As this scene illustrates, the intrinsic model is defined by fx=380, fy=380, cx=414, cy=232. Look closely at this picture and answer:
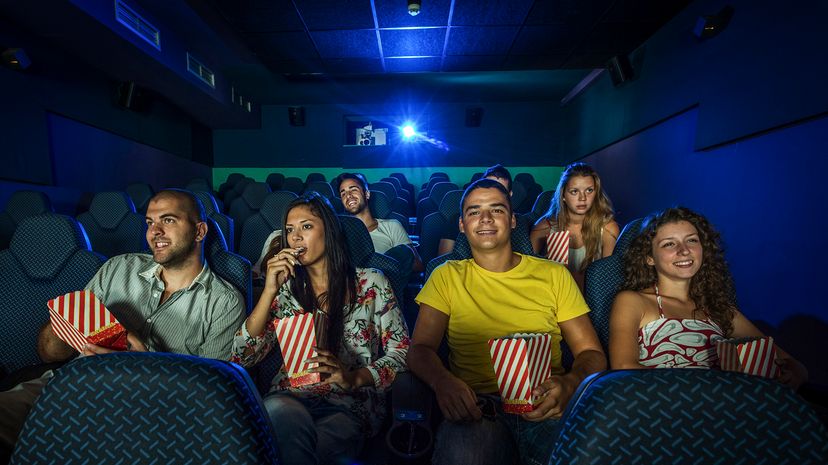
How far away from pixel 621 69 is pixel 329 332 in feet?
20.5

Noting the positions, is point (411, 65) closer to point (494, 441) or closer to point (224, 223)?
point (224, 223)

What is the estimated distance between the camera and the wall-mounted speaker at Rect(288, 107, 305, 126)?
10.1 metres

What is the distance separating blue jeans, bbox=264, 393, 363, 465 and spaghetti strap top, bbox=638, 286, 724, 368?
1151 millimetres

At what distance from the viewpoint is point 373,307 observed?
163 centimetres

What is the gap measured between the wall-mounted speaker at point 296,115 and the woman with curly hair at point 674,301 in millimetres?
9891

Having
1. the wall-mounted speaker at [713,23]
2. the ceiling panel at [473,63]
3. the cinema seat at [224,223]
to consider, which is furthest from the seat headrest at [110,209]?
the wall-mounted speaker at [713,23]

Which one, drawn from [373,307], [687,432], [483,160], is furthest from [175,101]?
[687,432]

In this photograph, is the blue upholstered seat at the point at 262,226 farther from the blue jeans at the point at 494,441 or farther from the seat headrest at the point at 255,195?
the blue jeans at the point at 494,441

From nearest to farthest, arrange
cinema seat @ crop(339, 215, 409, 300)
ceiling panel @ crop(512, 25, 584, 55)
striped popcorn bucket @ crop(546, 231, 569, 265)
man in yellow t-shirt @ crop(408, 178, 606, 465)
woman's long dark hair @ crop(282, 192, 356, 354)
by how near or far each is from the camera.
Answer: man in yellow t-shirt @ crop(408, 178, 606, 465), woman's long dark hair @ crop(282, 192, 356, 354), cinema seat @ crop(339, 215, 409, 300), striped popcorn bucket @ crop(546, 231, 569, 265), ceiling panel @ crop(512, 25, 584, 55)

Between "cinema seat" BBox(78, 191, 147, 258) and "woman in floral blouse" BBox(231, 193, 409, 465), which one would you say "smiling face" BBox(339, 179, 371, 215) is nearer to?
A: "woman in floral blouse" BBox(231, 193, 409, 465)

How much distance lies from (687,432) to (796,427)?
152mm

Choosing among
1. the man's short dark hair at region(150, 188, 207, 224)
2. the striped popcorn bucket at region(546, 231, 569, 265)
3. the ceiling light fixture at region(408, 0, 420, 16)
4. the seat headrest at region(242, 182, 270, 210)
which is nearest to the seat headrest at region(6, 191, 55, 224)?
the seat headrest at region(242, 182, 270, 210)

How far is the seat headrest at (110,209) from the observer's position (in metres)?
3.47

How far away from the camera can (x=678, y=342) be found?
1.51 meters
